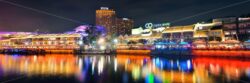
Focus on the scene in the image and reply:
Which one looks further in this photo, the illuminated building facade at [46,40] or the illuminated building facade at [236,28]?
the illuminated building facade at [46,40]

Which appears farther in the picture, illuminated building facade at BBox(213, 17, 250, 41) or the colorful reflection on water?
illuminated building facade at BBox(213, 17, 250, 41)

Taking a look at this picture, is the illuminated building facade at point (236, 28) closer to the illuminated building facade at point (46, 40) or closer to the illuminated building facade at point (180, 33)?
the illuminated building facade at point (180, 33)

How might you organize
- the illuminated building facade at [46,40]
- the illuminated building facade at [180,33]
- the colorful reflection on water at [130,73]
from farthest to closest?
the illuminated building facade at [46,40], the illuminated building facade at [180,33], the colorful reflection on water at [130,73]

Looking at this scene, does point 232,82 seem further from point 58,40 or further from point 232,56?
point 58,40

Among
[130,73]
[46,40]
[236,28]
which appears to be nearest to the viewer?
[130,73]

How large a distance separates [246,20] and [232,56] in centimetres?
2473

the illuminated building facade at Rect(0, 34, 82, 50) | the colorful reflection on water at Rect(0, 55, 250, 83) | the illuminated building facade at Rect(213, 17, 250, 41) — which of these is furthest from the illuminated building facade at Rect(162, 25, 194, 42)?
the colorful reflection on water at Rect(0, 55, 250, 83)

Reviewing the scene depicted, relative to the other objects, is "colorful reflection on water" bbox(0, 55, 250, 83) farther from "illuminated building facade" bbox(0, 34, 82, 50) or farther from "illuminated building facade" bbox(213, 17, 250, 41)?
"illuminated building facade" bbox(0, 34, 82, 50)

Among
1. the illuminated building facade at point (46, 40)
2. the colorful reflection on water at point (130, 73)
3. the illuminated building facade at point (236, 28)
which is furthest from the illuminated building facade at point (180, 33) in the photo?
the colorful reflection on water at point (130, 73)

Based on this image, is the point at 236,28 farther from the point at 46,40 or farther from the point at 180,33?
the point at 46,40

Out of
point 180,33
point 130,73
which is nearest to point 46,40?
point 180,33

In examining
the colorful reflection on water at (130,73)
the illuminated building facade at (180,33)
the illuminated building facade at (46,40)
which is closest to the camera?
the colorful reflection on water at (130,73)

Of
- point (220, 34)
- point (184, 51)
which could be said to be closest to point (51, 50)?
point (184, 51)

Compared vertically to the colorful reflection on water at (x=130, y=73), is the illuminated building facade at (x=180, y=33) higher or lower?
higher
